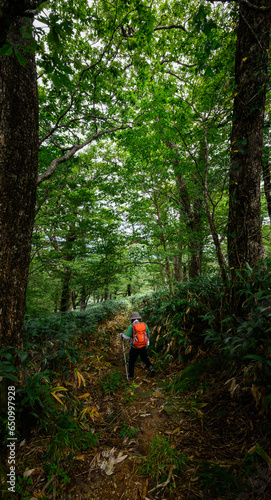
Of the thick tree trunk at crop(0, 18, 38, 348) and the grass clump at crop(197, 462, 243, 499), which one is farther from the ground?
the thick tree trunk at crop(0, 18, 38, 348)

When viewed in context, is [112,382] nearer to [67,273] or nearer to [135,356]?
[135,356]

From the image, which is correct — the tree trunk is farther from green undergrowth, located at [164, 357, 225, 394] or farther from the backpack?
green undergrowth, located at [164, 357, 225, 394]

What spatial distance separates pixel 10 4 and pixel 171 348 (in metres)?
5.83

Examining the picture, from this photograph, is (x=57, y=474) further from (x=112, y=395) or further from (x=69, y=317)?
(x=69, y=317)

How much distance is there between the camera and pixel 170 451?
94.7 inches

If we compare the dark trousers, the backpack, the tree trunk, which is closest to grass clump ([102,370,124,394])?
the dark trousers

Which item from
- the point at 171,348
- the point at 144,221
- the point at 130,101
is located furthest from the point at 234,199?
the point at 130,101

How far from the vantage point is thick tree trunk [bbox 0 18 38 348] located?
2.52 m

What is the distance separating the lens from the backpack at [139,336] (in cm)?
471

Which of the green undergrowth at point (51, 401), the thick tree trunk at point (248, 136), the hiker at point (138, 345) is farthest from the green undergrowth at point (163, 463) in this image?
the thick tree trunk at point (248, 136)

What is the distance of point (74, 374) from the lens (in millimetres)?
3785

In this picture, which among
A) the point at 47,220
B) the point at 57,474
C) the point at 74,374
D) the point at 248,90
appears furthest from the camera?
the point at 47,220

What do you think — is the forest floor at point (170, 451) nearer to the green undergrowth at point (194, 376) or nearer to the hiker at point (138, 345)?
the green undergrowth at point (194, 376)

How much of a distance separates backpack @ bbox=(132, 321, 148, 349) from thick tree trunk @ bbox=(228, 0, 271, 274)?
2659 millimetres
